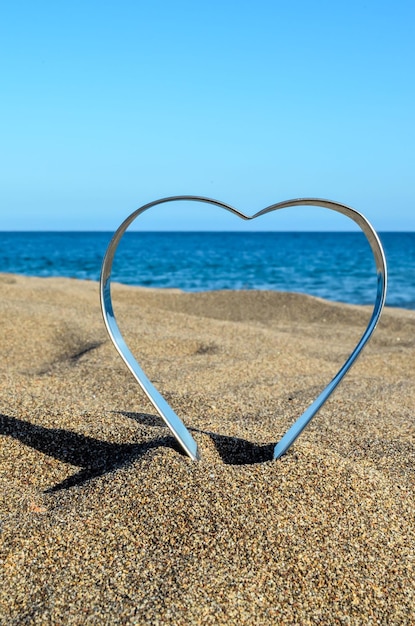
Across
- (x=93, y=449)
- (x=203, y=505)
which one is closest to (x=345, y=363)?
(x=203, y=505)

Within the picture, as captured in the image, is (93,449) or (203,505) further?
(93,449)

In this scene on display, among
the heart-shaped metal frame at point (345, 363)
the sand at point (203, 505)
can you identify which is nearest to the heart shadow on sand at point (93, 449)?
the sand at point (203, 505)

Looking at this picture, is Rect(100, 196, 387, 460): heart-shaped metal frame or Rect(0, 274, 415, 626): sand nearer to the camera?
Rect(0, 274, 415, 626): sand

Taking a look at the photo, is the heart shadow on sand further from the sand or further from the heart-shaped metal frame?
the heart-shaped metal frame

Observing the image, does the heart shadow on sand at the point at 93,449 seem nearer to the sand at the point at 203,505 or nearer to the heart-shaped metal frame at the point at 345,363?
the sand at the point at 203,505

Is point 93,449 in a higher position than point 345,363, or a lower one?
lower

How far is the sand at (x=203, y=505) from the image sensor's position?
2156mm

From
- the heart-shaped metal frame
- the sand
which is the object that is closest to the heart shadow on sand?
the sand

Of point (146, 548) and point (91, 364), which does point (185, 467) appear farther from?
point (91, 364)

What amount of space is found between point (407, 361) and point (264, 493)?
3862 mm

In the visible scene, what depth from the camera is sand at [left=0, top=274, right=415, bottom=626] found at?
2.16 metres

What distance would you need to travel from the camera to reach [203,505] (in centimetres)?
254

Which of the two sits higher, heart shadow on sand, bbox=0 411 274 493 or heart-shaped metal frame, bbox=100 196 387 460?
heart-shaped metal frame, bbox=100 196 387 460

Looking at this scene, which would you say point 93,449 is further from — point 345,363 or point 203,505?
point 345,363
